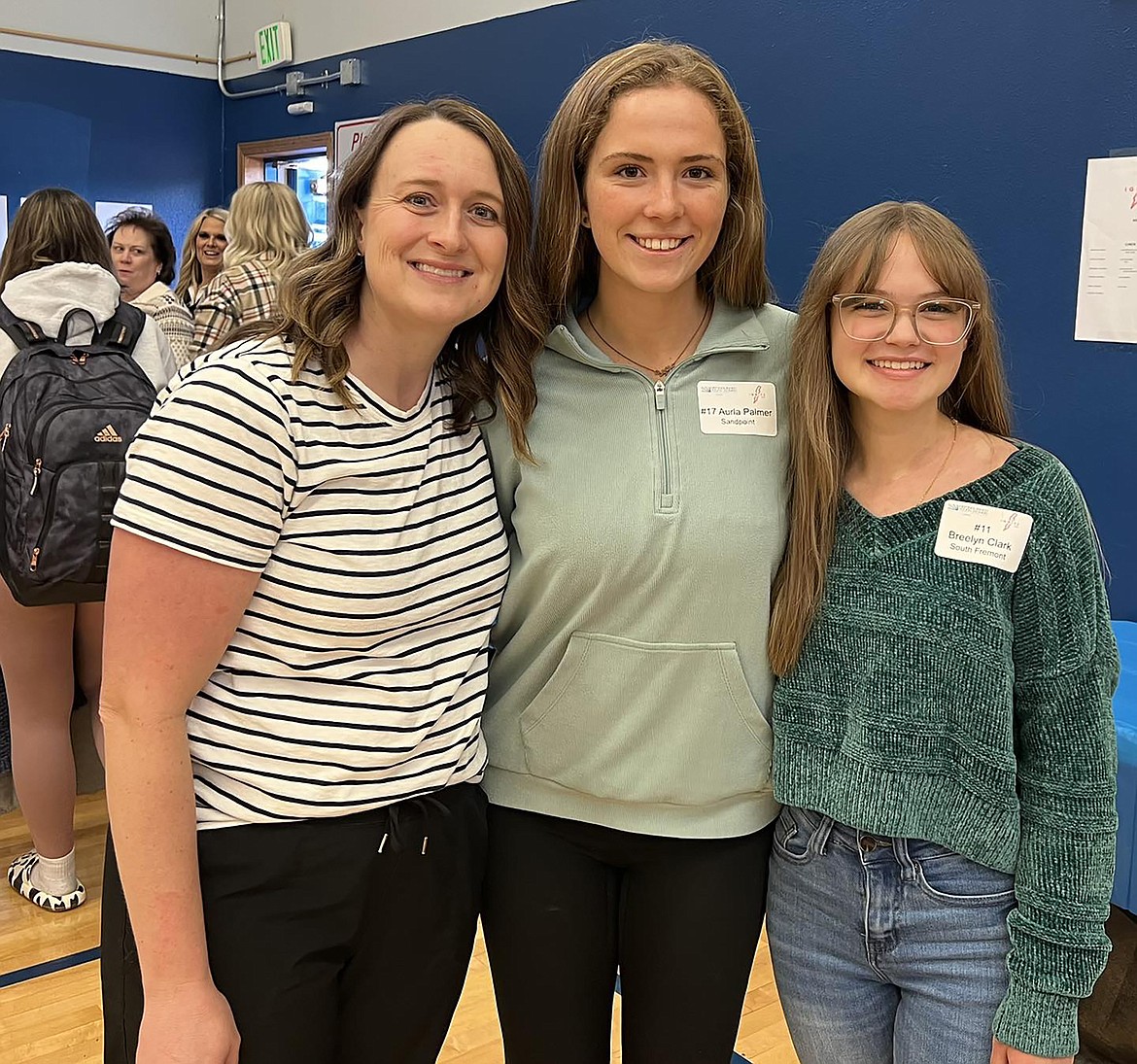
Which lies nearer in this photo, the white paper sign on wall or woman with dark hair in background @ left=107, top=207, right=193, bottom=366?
woman with dark hair in background @ left=107, top=207, right=193, bottom=366

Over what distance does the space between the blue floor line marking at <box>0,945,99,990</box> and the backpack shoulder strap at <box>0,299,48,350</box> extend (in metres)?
1.45

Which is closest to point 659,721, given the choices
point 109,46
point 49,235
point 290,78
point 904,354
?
point 904,354

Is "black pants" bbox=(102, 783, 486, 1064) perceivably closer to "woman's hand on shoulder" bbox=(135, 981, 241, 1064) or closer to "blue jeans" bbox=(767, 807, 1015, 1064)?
"woman's hand on shoulder" bbox=(135, 981, 241, 1064)

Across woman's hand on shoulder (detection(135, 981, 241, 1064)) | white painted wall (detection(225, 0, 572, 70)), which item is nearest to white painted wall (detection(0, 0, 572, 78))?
white painted wall (detection(225, 0, 572, 70))

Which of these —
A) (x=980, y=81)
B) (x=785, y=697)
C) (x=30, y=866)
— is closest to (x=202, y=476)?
(x=785, y=697)

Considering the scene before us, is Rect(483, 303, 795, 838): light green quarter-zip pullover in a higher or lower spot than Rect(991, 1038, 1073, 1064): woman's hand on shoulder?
higher

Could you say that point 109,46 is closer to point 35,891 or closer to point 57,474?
point 57,474

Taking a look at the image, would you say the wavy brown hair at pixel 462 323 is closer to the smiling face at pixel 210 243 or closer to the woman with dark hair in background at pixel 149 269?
the woman with dark hair in background at pixel 149 269

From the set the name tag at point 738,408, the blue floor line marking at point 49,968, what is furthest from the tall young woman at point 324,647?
the blue floor line marking at point 49,968

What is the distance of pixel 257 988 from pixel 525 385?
2.55 feet

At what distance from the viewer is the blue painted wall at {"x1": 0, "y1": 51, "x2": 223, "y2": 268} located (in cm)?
636

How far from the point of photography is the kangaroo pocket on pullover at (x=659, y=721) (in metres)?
1.41

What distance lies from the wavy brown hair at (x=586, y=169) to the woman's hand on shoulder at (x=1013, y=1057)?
980mm

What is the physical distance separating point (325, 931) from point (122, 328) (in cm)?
190
